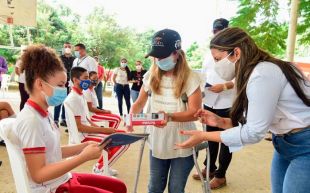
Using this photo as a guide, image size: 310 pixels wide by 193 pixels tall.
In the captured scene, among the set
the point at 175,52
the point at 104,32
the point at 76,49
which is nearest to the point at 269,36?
the point at 76,49

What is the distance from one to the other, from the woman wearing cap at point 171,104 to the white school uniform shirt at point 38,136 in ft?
1.98

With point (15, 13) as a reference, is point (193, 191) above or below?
below

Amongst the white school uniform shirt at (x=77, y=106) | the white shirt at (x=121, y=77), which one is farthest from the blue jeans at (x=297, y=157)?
the white shirt at (x=121, y=77)

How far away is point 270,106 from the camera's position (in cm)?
141

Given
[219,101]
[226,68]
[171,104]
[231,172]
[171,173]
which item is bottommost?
[231,172]

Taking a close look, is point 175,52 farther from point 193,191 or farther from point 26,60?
point 193,191

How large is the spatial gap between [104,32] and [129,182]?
1607 centimetres

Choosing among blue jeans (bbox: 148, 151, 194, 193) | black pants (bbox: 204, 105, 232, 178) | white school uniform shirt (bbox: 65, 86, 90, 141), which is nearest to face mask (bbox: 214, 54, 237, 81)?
blue jeans (bbox: 148, 151, 194, 193)

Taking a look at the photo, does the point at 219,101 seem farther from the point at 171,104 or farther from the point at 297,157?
the point at 297,157

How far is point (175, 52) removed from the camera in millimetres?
1946

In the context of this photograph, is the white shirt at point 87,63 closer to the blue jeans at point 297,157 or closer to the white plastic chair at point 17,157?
the white plastic chair at point 17,157

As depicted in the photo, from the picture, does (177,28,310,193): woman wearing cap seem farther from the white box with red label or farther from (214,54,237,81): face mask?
the white box with red label

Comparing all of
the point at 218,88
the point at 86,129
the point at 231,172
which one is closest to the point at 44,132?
the point at 86,129

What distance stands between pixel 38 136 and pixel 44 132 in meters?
0.06
